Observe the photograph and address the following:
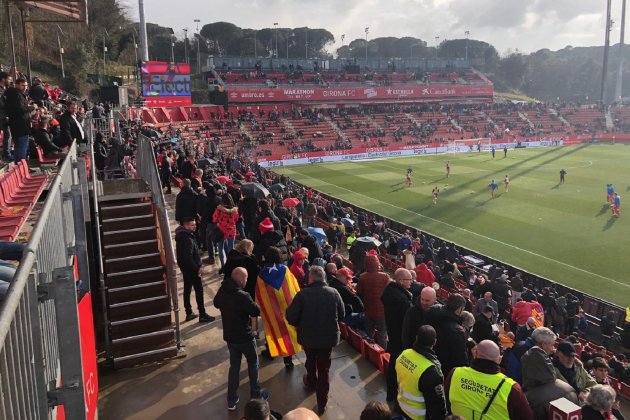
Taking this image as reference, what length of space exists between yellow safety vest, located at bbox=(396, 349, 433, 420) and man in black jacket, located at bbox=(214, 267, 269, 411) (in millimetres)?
1895

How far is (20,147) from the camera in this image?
9.31 m

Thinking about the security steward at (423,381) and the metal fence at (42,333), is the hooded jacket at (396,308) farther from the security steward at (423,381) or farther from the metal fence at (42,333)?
the metal fence at (42,333)

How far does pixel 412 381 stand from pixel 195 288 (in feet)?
14.8

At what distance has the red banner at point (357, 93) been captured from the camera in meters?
66.0

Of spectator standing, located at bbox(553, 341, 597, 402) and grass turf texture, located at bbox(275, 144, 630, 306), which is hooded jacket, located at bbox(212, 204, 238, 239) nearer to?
spectator standing, located at bbox(553, 341, 597, 402)

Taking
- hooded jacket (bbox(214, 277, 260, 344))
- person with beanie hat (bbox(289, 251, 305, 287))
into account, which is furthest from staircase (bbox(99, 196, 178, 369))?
person with beanie hat (bbox(289, 251, 305, 287))

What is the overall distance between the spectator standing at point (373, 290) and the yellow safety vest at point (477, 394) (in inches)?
110

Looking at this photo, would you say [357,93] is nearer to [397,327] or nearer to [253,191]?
[253,191]

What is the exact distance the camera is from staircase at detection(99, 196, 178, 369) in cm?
719

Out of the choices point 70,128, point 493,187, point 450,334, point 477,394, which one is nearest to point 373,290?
point 450,334

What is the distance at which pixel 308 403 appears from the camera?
6273 millimetres

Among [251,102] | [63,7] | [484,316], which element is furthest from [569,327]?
[251,102]

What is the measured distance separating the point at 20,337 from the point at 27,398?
0.29 meters

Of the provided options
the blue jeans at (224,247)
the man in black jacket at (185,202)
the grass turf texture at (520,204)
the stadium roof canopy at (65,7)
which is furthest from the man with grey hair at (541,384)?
the grass turf texture at (520,204)
